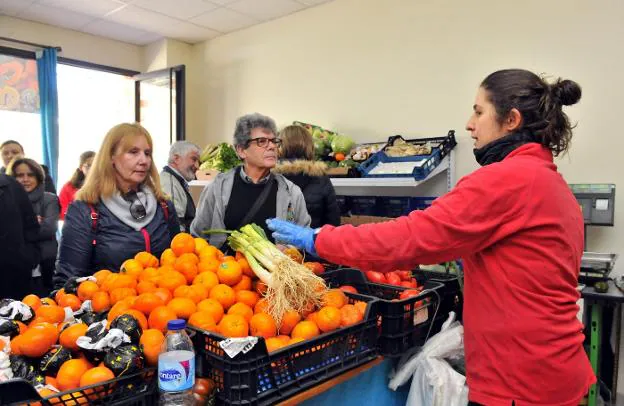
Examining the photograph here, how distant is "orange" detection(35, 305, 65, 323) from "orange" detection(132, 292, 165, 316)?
0.77 ft

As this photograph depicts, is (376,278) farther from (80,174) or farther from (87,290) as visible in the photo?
(80,174)

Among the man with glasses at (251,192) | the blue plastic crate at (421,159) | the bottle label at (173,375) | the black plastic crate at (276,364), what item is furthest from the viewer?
the blue plastic crate at (421,159)

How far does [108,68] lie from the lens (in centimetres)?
602

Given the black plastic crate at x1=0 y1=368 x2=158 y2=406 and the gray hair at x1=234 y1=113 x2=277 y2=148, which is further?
the gray hair at x1=234 y1=113 x2=277 y2=148

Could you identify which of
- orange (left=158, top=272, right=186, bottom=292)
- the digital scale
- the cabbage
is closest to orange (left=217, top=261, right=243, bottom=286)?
orange (left=158, top=272, right=186, bottom=292)

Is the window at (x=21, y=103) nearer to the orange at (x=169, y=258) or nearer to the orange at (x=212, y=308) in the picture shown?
the orange at (x=169, y=258)

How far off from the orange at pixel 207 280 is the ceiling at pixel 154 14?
3.80 meters

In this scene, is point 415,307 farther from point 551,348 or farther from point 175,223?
point 175,223

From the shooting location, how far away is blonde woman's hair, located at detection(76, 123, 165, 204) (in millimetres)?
2062

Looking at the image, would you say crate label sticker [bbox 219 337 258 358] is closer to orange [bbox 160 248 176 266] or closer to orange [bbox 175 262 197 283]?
orange [bbox 175 262 197 283]

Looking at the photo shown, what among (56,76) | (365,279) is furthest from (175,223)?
(56,76)

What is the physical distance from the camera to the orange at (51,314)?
4.47ft

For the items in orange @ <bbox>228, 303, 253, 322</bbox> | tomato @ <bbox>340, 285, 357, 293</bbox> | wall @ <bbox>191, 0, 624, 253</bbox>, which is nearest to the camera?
orange @ <bbox>228, 303, 253, 322</bbox>

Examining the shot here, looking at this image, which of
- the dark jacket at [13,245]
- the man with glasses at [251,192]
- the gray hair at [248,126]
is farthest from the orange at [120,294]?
the dark jacket at [13,245]
